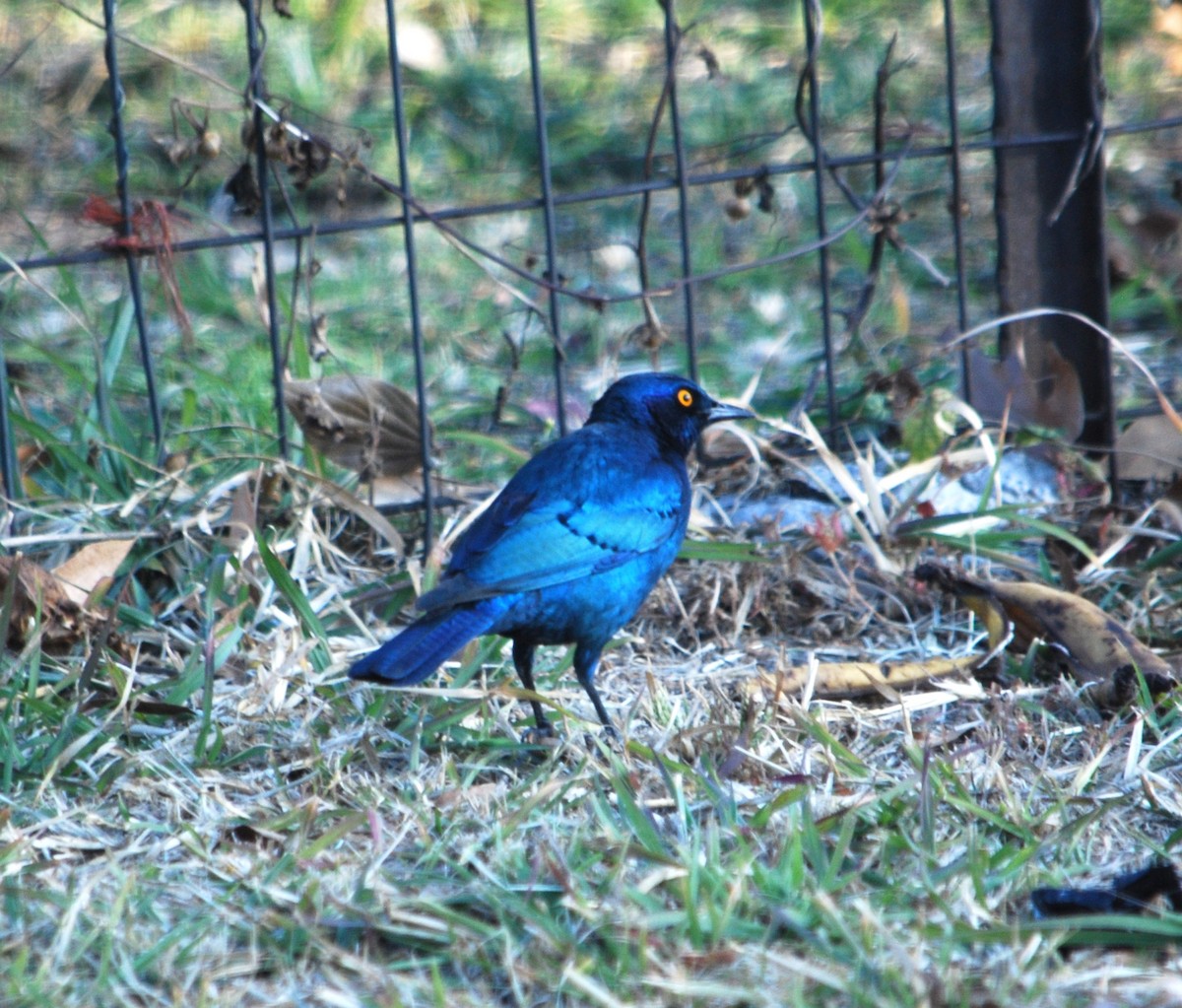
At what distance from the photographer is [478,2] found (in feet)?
27.2

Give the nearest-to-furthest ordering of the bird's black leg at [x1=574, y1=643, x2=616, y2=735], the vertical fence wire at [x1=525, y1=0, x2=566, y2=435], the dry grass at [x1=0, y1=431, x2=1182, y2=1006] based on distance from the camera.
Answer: the dry grass at [x1=0, y1=431, x2=1182, y2=1006], the bird's black leg at [x1=574, y1=643, x2=616, y2=735], the vertical fence wire at [x1=525, y1=0, x2=566, y2=435]

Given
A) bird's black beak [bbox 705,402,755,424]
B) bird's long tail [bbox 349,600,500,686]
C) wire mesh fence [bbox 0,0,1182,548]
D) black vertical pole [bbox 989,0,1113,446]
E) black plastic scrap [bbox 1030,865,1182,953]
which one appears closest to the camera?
black plastic scrap [bbox 1030,865,1182,953]

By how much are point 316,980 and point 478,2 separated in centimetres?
695

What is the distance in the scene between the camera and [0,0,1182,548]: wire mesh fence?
162 inches

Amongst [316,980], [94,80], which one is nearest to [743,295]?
[94,80]

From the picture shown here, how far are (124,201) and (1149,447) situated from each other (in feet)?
9.69

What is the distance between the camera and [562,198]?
4207 mm

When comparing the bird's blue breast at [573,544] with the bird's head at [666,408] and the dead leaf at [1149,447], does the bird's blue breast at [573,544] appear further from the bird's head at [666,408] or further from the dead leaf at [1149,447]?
the dead leaf at [1149,447]

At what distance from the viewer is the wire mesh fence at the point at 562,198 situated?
4.12 m

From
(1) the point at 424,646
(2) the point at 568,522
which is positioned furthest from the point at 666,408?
(1) the point at 424,646

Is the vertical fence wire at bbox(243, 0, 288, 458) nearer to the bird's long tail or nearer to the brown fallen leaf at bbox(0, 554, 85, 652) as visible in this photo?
the brown fallen leaf at bbox(0, 554, 85, 652)

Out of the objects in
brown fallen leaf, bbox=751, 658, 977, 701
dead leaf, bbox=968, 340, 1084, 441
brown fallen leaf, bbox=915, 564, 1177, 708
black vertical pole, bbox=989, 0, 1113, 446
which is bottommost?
brown fallen leaf, bbox=751, 658, 977, 701

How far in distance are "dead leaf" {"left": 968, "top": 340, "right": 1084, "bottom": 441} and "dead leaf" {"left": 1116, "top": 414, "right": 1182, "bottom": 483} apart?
0.16 m

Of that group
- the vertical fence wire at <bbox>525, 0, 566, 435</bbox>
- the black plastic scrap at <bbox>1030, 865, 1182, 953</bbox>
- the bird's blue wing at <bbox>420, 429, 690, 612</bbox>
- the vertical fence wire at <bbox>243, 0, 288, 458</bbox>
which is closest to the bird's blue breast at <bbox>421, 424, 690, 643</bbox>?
the bird's blue wing at <bbox>420, 429, 690, 612</bbox>
